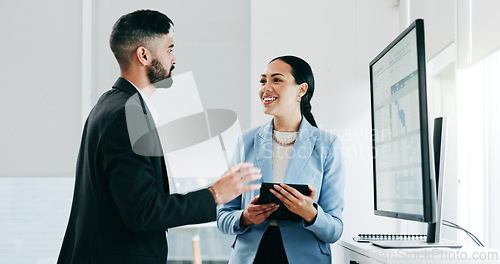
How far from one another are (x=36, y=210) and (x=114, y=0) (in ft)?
5.37

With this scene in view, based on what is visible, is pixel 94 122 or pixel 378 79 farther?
pixel 378 79

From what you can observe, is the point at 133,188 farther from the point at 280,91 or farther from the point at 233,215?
the point at 280,91

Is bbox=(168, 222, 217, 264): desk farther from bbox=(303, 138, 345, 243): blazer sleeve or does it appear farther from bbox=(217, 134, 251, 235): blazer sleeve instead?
bbox=(303, 138, 345, 243): blazer sleeve

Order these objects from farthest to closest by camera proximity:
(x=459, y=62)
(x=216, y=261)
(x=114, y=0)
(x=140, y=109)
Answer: (x=114, y=0) < (x=216, y=261) < (x=459, y=62) < (x=140, y=109)

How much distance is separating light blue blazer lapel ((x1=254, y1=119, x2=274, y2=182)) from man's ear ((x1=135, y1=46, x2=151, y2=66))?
0.63 m

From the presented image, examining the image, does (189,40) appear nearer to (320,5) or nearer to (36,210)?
(320,5)

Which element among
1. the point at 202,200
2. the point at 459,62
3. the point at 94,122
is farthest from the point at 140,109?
the point at 459,62

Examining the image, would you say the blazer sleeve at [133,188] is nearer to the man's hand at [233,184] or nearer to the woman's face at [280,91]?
the man's hand at [233,184]

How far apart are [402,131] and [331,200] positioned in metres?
0.41

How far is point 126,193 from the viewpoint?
1.56 metres

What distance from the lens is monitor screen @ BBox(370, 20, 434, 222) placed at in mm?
1718

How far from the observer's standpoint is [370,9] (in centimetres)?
413

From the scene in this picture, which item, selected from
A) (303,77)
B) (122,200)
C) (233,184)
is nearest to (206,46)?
(303,77)

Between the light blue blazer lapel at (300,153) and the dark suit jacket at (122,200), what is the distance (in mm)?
578
